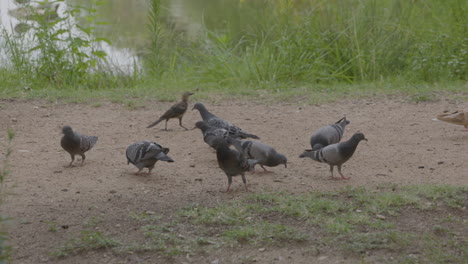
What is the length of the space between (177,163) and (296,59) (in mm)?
4742

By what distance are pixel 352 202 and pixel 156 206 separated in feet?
5.19

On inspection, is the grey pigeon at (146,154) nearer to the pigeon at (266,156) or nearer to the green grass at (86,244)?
the pigeon at (266,156)

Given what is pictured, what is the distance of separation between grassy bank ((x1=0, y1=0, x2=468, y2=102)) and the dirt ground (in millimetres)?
953

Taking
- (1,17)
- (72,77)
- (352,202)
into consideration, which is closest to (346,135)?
(352,202)

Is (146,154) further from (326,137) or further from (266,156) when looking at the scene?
(326,137)

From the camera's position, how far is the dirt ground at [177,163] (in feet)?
15.1

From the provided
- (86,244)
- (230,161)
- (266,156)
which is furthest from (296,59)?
(86,244)

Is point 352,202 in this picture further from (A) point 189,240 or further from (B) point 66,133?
(B) point 66,133

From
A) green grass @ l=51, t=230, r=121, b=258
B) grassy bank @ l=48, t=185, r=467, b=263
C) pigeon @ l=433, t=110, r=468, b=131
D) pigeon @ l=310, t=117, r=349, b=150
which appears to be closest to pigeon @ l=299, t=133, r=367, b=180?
pigeon @ l=310, t=117, r=349, b=150

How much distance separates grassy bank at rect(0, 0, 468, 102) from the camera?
9.66m

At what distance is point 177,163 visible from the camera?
625cm

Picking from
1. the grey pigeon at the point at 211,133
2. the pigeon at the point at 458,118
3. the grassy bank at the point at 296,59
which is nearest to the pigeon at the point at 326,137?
the grey pigeon at the point at 211,133

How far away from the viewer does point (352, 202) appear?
16.5ft

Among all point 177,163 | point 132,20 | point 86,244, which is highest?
point 132,20
